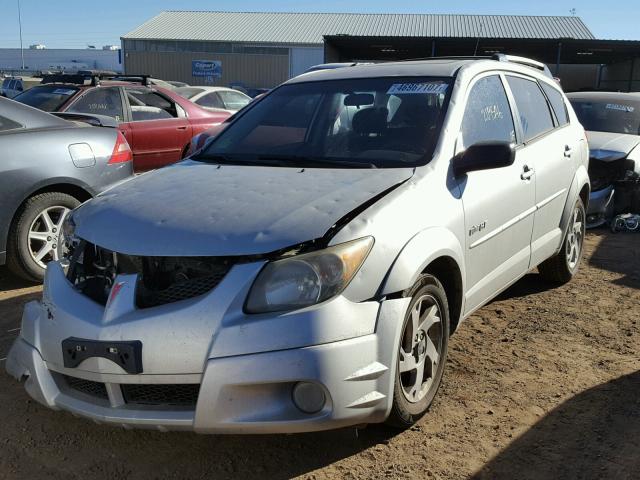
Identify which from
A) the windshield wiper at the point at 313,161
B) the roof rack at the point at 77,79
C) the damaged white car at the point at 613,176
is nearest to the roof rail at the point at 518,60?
the windshield wiper at the point at 313,161

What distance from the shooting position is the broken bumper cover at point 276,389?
2430 millimetres

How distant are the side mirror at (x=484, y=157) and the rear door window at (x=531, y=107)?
3.42 ft

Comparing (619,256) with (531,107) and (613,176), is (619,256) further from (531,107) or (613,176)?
(531,107)

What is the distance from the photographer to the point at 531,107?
461 cm

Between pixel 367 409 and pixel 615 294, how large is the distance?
337cm

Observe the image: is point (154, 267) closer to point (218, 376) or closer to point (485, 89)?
point (218, 376)

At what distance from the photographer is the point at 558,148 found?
4727 mm

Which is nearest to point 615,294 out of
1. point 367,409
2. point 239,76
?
point 367,409

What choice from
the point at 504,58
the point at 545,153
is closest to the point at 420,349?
the point at 545,153

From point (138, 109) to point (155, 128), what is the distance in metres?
0.44

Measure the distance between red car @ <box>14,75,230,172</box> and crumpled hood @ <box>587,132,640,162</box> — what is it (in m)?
5.04

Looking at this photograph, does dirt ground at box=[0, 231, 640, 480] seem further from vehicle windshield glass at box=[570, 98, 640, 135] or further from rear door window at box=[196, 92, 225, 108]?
rear door window at box=[196, 92, 225, 108]

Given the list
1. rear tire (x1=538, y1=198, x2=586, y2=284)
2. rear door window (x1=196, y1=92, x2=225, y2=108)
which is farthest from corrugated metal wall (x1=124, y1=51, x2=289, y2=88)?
rear tire (x1=538, y1=198, x2=586, y2=284)

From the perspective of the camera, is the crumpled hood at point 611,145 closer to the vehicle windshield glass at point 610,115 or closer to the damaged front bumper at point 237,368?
the vehicle windshield glass at point 610,115
